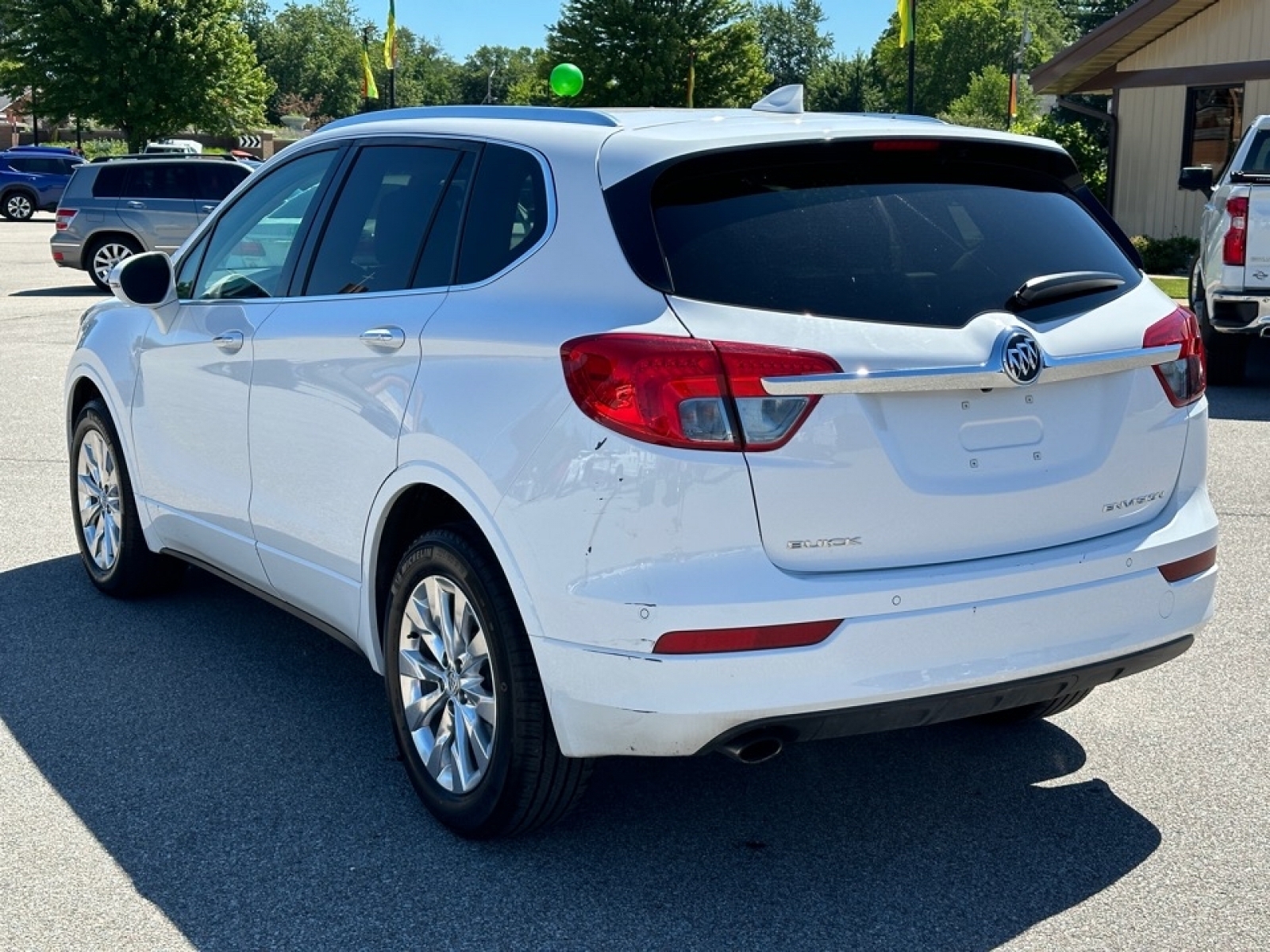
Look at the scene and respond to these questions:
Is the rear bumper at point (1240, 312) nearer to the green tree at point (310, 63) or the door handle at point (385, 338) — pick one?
the door handle at point (385, 338)

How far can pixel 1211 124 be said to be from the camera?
2489 cm

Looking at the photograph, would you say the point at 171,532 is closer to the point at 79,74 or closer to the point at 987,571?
the point at 987,571

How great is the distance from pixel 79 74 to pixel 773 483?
5430 centimetres

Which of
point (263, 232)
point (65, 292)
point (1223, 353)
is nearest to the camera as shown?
point (263, 232)

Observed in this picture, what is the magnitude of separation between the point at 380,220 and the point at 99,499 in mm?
2391

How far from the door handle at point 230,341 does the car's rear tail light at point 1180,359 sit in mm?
2725

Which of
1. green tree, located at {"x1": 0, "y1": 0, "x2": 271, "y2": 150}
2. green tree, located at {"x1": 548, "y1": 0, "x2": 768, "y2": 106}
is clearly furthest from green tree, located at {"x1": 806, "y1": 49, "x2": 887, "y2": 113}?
green tree, located at {"x1": 0, "y1": 0, "x2": 271, "y2": 150}

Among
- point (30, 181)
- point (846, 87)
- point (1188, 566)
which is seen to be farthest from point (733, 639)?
point (846, 87)

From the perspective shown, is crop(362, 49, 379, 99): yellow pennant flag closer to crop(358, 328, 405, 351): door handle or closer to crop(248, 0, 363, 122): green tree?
crop(358, 328, 405, 351): door handle

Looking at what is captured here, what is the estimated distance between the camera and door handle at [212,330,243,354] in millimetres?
5047

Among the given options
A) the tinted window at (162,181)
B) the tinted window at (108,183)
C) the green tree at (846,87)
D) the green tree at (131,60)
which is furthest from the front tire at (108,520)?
the green tree at (846,87)

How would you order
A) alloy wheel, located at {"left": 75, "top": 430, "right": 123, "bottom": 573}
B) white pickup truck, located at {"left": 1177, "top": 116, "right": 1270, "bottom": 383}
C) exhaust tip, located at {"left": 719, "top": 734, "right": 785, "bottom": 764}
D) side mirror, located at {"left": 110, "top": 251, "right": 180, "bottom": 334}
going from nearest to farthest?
exhaust tip, located at {"left": 719, "top": 734, "right": 785, "bottom": 764} → side mirror, located at {"left": 110, "top": 251, "right": 180, "bottom": 334} → alloy wheel, located at {"left": 75, "top": 430, "right": 123, "bottom": 573} → white pickup truck, located at {"left": 1177, "top": 116, "right": 1270, "bottom": 383}

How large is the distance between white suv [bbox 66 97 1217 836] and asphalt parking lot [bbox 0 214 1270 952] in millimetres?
299

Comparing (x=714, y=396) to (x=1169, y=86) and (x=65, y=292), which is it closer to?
(x=65, y=292)
